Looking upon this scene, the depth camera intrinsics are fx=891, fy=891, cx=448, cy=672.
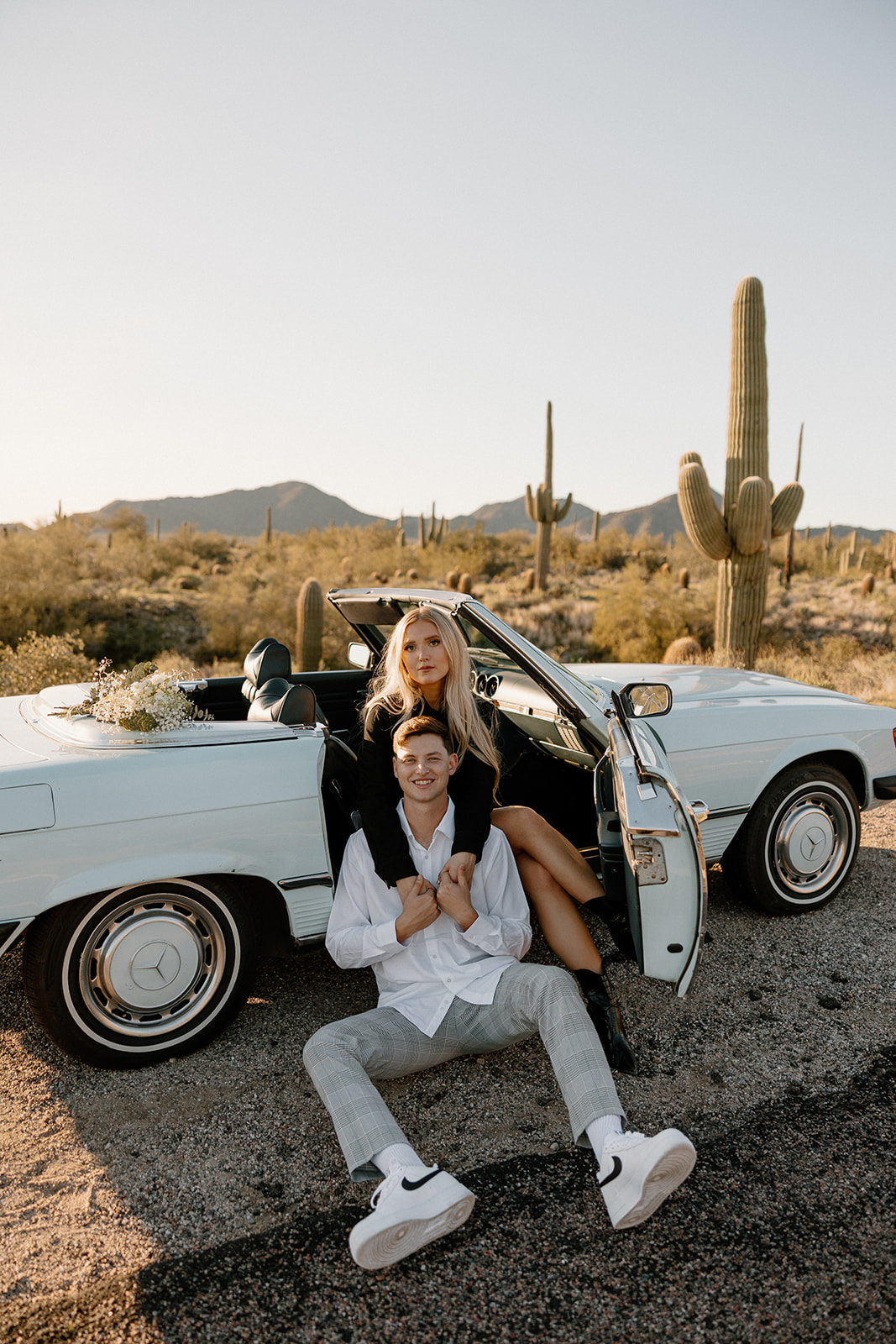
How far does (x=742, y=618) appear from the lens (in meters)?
Result: 13.3

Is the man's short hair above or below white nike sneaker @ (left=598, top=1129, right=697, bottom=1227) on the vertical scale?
above

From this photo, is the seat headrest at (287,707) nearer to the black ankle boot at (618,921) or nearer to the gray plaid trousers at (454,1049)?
the gray plaid trousers at (454,1049)

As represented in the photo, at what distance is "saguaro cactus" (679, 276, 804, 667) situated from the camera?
43.1ft

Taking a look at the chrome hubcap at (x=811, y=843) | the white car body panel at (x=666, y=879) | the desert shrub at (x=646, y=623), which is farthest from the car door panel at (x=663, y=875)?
the desert shrub at (x=646, y=623)

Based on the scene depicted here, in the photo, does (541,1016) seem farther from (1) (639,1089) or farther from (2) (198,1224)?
(2) (198,1224)

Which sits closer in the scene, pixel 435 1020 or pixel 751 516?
pixel 435 1020

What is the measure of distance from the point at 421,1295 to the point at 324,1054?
0.71 m

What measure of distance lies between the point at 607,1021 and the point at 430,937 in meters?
0.73

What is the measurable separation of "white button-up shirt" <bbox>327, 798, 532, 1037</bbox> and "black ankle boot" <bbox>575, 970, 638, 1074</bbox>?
305 millimetres

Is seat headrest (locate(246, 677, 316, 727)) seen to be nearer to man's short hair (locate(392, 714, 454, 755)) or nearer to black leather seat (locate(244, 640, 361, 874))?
black leather seat (locate(244, 640, 361, 874))

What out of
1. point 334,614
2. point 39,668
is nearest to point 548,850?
point 39,668

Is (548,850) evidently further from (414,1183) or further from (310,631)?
(310,631)

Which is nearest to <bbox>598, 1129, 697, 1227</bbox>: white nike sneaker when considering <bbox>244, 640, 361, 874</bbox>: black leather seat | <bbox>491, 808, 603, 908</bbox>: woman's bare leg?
<bbox>491, 808, 603, 908</bbox>: woman's bare leg

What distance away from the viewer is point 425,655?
354cm
